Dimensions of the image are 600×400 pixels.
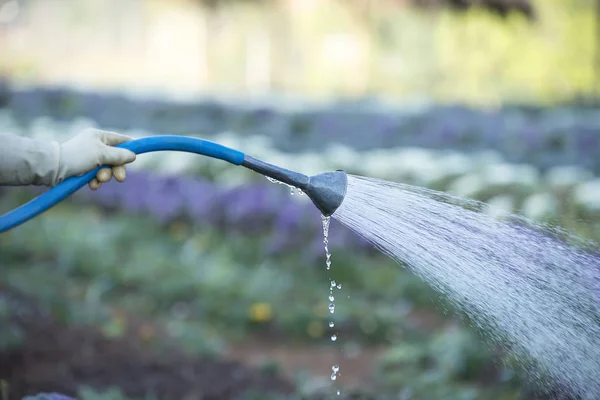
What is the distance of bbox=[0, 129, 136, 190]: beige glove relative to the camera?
1.81 m

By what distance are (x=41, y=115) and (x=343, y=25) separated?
9322mm

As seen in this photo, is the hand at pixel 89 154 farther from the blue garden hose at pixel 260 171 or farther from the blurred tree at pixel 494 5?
the blurred tree at pixel 494 5

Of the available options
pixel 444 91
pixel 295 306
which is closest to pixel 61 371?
pixel 295 306

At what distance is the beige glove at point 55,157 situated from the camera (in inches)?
71.3

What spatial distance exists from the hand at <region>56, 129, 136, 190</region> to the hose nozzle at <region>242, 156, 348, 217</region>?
31cm

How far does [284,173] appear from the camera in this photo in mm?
1934

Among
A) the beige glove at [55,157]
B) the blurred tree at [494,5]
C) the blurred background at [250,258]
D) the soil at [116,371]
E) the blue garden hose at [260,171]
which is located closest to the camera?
the beige glove at [55,157]

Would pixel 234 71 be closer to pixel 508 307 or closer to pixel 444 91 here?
pixel 444 91

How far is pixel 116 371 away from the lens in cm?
331

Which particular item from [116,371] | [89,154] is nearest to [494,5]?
[116,371]

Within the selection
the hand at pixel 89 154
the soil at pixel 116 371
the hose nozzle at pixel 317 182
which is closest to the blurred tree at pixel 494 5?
the soil at pixel 116 371

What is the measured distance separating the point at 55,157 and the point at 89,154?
77 millimetres

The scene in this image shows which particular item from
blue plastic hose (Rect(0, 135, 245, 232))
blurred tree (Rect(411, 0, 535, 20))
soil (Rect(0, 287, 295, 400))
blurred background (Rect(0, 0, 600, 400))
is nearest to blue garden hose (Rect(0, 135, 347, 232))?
blue plastic hose (Rect(0, 135, 245, 232))

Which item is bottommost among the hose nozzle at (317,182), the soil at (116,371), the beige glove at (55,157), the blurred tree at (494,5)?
the soil at (116,371)
